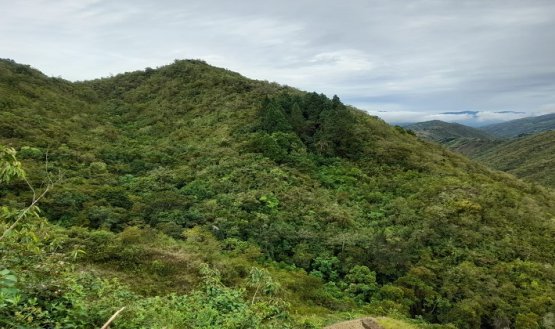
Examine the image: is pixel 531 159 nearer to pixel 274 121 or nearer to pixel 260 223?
pixel 274 121

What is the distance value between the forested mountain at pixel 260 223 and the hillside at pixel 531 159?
54.0 m

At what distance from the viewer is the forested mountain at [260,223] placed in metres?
Result: 7.98

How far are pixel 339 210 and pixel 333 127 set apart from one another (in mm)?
10148

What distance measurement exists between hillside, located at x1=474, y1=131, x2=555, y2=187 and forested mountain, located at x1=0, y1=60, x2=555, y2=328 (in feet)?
177

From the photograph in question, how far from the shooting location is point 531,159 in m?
96.0

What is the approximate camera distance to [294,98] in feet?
121

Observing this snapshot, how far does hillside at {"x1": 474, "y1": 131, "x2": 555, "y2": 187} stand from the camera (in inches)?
3050

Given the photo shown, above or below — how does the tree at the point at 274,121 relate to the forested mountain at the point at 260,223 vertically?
above

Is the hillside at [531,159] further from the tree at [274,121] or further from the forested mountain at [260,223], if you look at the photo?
the tree at [274,121]

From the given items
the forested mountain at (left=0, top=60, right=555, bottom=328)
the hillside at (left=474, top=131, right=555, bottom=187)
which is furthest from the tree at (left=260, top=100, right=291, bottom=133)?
the hillside at (left=474, top=131, right=555, bottom=187)

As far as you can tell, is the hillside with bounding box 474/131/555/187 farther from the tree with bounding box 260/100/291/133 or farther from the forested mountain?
the tree with bounding box 260/100/291/133

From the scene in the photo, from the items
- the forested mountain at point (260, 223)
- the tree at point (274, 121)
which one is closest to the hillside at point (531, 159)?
the forested mountain at point (260, 223)

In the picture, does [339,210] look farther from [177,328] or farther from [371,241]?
[177,328]

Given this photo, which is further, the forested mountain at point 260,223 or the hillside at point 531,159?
the hillside at point 531,159
